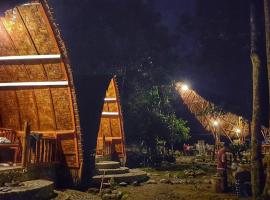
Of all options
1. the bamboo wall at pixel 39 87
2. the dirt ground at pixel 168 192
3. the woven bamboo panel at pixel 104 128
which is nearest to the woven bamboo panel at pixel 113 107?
the woven bamboo panel at pixel 104 128

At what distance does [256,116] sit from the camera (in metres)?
11.3

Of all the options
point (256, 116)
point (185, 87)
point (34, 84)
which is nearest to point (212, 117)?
point (185, 87)

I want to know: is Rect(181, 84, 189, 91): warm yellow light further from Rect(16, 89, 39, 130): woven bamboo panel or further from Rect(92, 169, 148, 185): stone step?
Rect(16, 89, 39, 130): woven bamboo panel

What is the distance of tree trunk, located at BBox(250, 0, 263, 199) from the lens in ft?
35.4

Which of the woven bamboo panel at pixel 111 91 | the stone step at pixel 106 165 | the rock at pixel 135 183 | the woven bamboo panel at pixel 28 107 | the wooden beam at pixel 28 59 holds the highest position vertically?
the wooden beam at pixel 28 59

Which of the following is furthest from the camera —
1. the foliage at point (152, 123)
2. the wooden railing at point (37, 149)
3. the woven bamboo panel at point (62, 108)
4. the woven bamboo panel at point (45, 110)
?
the foliage at point (152, 123)

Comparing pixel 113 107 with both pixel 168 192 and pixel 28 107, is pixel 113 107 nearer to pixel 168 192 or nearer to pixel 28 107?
pixel 28 107

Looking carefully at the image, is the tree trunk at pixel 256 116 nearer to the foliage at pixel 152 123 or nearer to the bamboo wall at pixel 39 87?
the bamboo wall at pixel 39 87

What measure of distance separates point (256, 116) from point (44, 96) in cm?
831

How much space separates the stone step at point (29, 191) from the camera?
7950mm

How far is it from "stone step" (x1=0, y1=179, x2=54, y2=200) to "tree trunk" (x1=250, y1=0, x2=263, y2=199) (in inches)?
267

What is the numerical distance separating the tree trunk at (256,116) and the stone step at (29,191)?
6.78 meters

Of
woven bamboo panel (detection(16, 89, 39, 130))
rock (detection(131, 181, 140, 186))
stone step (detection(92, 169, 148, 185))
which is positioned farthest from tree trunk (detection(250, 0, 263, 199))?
woven bamboo panel (detection(16, 89, 39, 130))

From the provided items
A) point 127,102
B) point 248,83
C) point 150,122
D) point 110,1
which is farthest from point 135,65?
point 248,83
